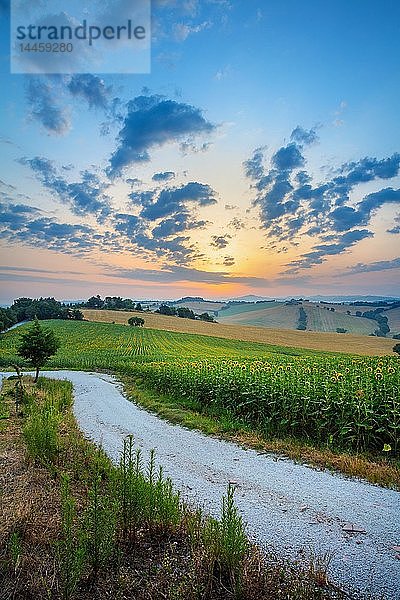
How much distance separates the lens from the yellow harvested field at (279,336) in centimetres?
6169

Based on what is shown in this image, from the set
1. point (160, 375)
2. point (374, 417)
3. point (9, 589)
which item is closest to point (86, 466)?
point (9, 589)

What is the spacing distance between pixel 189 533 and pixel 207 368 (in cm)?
1188

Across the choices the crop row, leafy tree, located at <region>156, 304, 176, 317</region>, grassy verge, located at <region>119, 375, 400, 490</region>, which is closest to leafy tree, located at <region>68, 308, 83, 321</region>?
leafy tree, located at <region>156, 304, 176, 317</region>

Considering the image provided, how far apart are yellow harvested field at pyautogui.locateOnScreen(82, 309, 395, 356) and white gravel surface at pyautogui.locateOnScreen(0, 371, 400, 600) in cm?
5214

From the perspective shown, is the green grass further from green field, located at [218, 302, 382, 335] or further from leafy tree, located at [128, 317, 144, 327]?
green field, located at [218, 302, 382, 335]

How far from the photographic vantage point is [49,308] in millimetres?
88500

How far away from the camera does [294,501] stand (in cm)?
592

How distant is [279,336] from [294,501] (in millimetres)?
68309

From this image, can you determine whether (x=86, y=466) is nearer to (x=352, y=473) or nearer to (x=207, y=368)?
(x=352, y=473)

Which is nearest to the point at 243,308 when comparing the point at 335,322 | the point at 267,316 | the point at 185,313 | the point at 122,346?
the point at 267,316

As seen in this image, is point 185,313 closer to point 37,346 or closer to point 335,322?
point 335,322

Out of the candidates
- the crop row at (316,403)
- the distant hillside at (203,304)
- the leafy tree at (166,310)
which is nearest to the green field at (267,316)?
the distant hillside at (203,304)

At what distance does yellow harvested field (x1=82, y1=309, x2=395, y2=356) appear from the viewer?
61688mm

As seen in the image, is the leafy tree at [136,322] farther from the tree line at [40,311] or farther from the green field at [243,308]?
the green field at [243,308]
